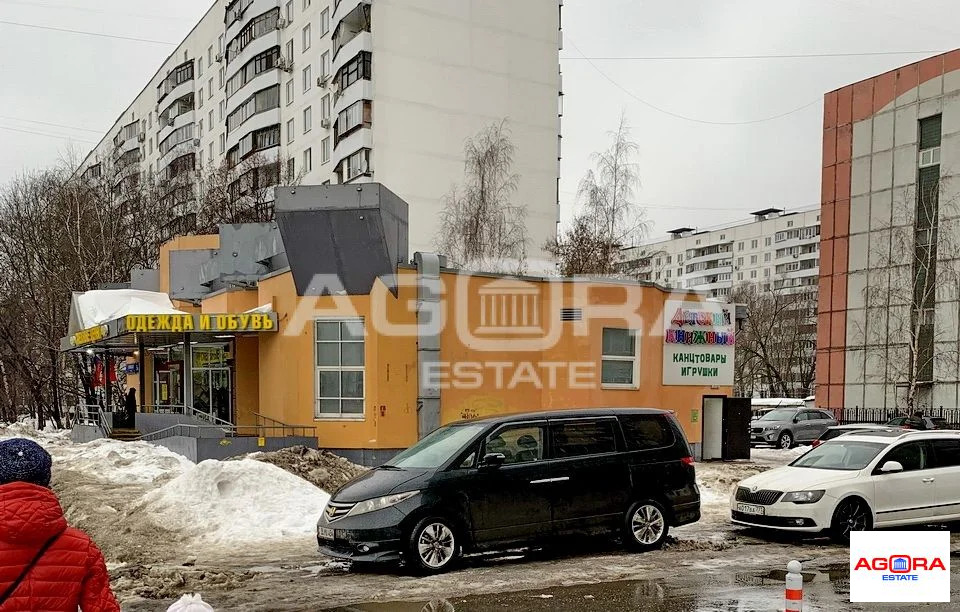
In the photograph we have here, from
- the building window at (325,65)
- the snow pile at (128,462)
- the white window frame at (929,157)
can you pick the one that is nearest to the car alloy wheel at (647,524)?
the snow pile at (128,462)

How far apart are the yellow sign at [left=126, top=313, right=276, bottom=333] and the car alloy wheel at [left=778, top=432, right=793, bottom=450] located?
20.0 metres

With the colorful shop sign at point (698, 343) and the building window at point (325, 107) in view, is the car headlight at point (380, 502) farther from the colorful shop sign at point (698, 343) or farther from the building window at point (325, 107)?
the building window at point (325, 107)

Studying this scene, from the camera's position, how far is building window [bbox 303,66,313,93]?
47.4m

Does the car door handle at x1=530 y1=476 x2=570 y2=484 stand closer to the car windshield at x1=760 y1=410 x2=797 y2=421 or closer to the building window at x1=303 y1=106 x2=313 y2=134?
the car windshield at x1=760 y1=410 x2=797 y2=421

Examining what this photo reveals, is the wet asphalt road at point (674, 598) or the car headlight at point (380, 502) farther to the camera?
the car headlight at point (380, 502)

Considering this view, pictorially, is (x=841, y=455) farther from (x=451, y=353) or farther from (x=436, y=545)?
(x=451, y=353)

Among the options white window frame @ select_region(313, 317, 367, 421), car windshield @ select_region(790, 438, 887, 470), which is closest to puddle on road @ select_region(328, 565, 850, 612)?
car windshield @ select_region(790, 438, 887, 470)

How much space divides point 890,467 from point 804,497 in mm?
1448

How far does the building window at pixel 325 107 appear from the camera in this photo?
45656mm

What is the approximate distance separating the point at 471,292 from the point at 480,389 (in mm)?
2272

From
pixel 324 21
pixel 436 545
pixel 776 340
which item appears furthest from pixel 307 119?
pixel 776 340

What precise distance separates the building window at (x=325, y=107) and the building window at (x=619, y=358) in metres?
29.4

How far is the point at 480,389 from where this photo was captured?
19.7 meters

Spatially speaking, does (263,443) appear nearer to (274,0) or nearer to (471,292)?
(471,292)
